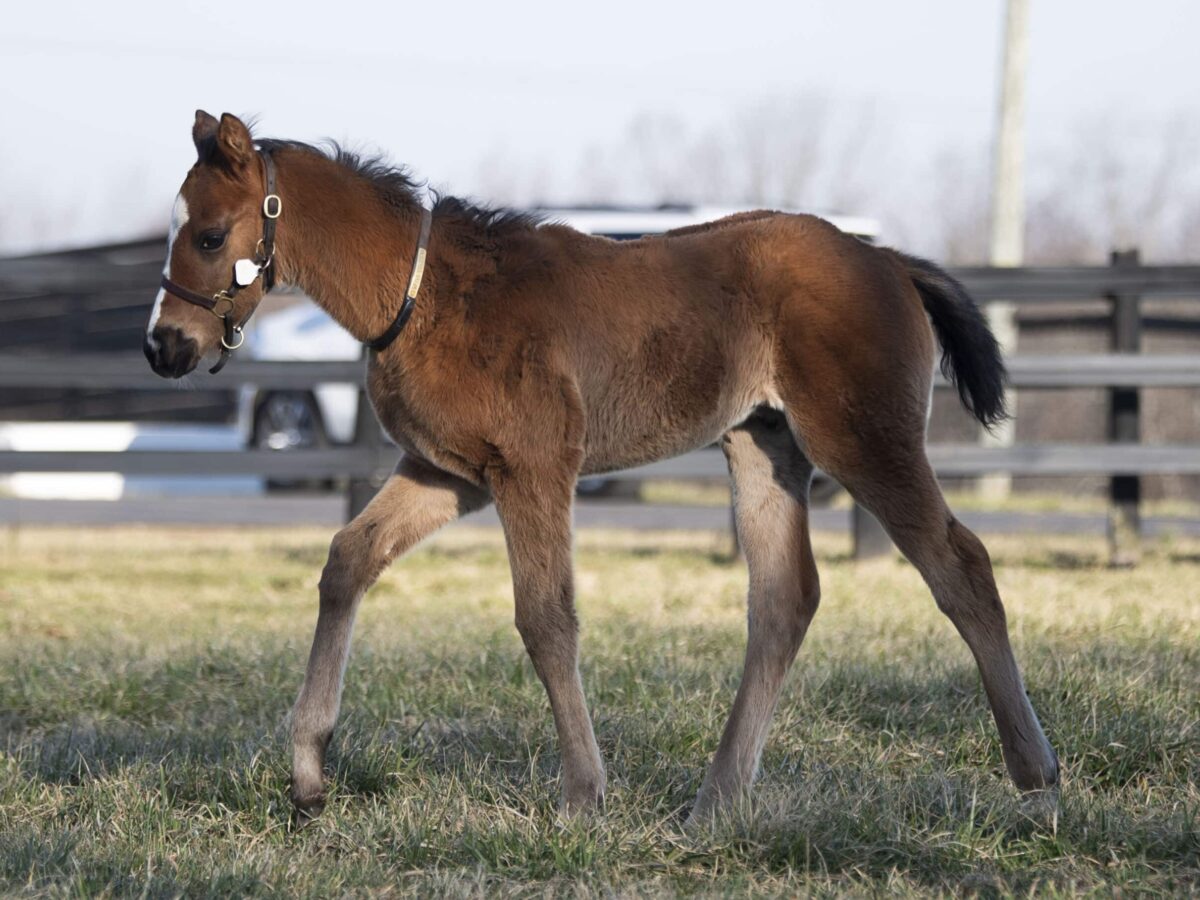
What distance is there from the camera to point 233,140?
3.70m

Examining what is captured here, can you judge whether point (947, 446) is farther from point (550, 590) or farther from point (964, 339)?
point (550, 590)

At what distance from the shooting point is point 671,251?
4098 millimetres

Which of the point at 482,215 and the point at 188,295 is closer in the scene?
the point at 188,295

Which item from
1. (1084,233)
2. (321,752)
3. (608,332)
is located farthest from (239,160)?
(1084,233)

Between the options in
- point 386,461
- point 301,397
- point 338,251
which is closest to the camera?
point 338,251

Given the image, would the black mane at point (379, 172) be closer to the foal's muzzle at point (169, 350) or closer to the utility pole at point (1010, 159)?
the foal's muzzle at point (169, 350)

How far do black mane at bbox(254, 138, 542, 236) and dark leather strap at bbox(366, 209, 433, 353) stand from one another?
16cm

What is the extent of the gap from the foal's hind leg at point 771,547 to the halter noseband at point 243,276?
140cm

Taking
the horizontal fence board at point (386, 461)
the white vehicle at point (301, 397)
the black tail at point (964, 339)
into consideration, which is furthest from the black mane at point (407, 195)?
the white vehicle at point (301, 397)

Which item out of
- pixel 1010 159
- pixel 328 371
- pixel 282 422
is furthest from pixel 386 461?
pixel 1010 159

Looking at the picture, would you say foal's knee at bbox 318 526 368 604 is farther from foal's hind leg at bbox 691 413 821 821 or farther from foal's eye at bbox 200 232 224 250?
foal's hind leg at bbox 691 413 821 821

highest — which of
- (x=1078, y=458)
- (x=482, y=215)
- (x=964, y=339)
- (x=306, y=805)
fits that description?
(x=482, y=215)

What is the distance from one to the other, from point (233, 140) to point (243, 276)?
1.11 ft

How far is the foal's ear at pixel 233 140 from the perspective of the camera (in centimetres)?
369
